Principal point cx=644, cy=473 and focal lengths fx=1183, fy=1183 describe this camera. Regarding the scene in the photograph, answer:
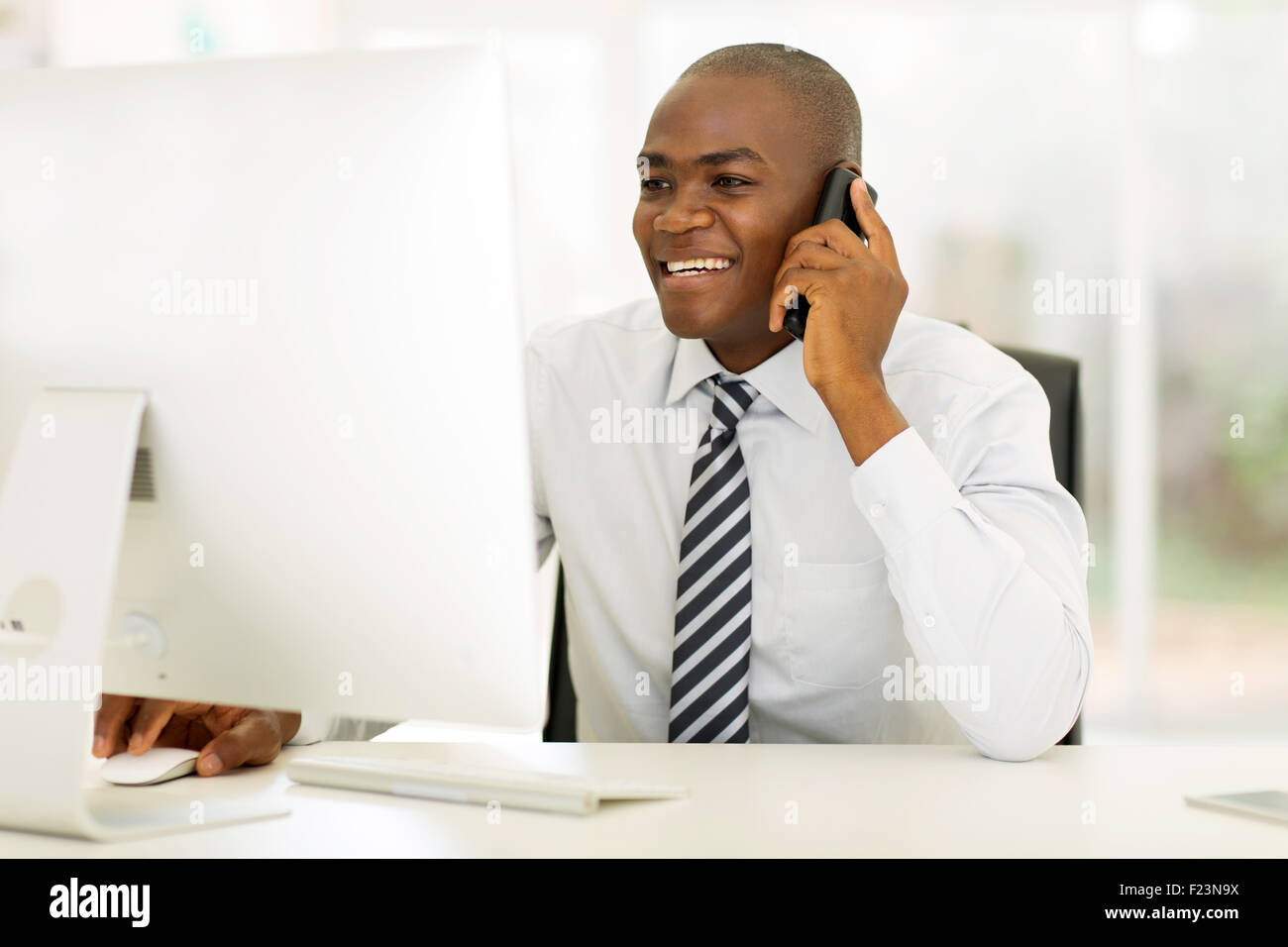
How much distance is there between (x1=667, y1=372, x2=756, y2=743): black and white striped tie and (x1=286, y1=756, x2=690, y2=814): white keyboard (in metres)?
0.31

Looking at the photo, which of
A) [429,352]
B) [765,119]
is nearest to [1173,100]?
[765,119]

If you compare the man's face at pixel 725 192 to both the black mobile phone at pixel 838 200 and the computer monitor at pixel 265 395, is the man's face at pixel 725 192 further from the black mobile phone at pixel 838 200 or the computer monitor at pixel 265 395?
the computer monitor at pixel 265 395

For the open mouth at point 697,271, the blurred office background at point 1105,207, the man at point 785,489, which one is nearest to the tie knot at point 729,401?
the man at point 785,489

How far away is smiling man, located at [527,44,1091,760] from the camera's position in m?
1.22

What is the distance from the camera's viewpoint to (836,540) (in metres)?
1.45

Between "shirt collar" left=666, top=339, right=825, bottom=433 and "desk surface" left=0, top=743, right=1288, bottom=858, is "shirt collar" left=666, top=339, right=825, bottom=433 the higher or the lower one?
the higher one

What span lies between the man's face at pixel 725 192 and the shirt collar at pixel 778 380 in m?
0.04

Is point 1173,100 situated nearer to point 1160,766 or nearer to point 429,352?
point 1160,766

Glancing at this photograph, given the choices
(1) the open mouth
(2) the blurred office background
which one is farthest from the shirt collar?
(2) the blurred office background

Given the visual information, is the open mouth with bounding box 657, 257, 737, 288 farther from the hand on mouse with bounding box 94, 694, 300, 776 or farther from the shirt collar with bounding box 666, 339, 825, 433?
the hand on mouse with bounding box 94, 694, 300, 776

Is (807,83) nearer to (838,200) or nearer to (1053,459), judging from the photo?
(838,200)

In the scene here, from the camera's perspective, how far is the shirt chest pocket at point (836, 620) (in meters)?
1.43

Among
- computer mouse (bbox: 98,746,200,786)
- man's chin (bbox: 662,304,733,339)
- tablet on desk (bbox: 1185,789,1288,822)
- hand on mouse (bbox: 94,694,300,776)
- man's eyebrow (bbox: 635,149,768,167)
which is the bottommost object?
tablet on desk (bbox: 1185,789,1288,822)
